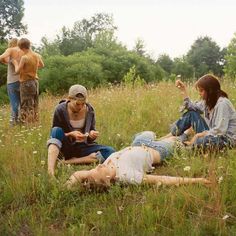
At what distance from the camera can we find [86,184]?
4188 millimetres

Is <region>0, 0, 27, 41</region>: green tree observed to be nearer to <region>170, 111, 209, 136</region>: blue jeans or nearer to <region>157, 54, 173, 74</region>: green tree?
<region>157, 54, 173, 74</region>: green tree

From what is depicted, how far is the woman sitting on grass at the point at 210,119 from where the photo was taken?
17.5 ft

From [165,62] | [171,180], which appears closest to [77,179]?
[171,180]

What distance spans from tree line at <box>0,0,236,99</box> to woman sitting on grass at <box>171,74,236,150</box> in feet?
24.9

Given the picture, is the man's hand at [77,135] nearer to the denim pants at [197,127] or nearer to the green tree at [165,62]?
the denim pants at [197,127]

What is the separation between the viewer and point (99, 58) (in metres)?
32.4

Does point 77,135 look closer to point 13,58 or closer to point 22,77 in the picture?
point 22,77

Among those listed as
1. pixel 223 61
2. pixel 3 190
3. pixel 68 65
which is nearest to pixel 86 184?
pixel 3 190

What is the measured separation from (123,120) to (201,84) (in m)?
2.12

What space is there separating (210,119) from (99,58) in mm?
27250

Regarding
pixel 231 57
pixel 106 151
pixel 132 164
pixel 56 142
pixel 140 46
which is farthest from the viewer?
pixel 140 46

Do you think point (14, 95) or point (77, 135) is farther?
point (14, 95)

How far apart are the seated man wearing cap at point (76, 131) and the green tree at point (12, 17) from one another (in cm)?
3881

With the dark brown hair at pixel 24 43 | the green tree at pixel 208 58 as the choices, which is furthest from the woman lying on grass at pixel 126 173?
the green tree at pixel 208 58
